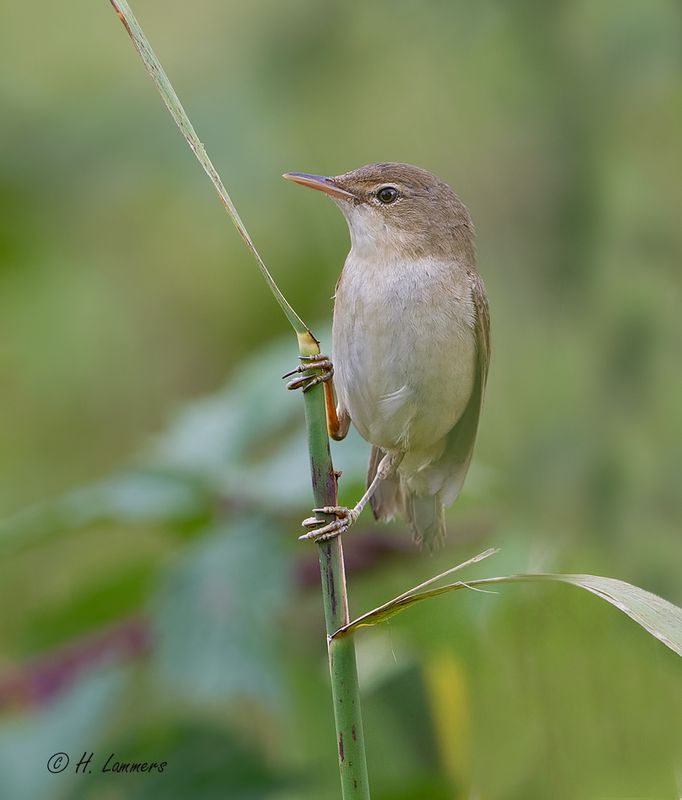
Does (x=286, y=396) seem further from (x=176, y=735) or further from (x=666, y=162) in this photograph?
(x=666, y=162)

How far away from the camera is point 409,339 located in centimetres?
282

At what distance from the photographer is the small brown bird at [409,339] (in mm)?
2836

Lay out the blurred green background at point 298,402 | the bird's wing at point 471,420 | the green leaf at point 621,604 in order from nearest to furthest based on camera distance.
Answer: the green leaf at point 621,604 < the blurred green background at point 298,402 < the bird's wing at point 471,420

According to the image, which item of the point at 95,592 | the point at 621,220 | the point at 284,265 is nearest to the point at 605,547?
the point at 621,220

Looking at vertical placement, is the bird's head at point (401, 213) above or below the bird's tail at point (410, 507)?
above

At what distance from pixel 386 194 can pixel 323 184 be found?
238 mm

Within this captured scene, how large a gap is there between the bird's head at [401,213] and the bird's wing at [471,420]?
6.3 inches

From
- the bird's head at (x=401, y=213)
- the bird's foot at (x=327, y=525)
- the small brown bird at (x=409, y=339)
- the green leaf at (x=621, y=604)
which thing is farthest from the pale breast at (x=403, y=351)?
the green leaf at (x=621, y=604)

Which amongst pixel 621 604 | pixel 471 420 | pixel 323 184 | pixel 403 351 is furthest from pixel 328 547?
pixel 323 184

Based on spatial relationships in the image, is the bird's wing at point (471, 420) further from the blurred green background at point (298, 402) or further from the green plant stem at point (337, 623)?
the green plant stem at point (337, 623)

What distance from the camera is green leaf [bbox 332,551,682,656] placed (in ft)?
4.61

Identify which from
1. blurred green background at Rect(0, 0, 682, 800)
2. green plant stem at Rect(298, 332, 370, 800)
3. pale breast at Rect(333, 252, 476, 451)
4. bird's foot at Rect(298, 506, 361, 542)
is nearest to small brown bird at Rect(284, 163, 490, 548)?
pale breast at Rect(333, 252, 476, 451)

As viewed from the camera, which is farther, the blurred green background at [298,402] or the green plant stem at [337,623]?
the blurred green background at [298,402]

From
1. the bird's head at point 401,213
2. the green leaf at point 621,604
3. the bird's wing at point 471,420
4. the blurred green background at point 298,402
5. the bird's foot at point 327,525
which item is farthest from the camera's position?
the bird's head at point 401,213
